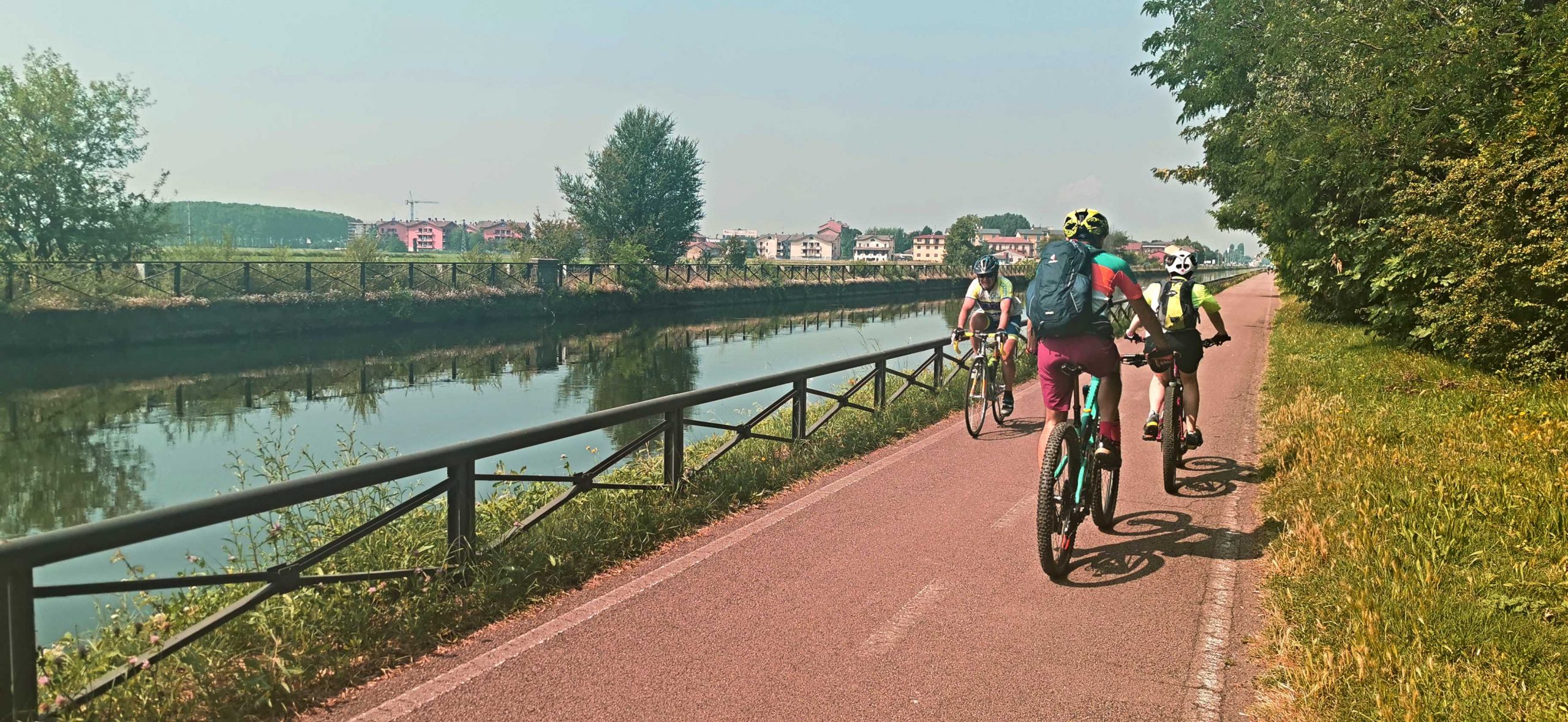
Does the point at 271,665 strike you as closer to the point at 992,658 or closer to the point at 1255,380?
the point at 992,658

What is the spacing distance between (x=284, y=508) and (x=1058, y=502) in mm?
4128

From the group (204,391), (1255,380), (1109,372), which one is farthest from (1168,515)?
(204,391)

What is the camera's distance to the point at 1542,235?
35.9 feet

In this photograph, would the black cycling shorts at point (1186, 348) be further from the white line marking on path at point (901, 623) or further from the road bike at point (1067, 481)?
the white line marking on path at point (901, 623)

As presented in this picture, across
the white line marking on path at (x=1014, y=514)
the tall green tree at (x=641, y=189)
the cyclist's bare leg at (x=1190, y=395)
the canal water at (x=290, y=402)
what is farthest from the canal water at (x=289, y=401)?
the tall green tree at (x=641, y=189)

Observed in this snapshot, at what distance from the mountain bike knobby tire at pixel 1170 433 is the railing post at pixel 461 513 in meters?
5.06

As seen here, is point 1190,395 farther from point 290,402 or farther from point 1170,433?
point 290,402

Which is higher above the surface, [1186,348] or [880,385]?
[1186,348]

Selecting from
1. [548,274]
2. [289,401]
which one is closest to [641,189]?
[548,274]

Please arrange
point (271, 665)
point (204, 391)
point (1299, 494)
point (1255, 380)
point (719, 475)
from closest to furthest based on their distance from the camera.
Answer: point (271, 665), point (1299, 494), point (719, 475), point (1255, 380), point (204, 391)

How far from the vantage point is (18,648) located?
3365 mm

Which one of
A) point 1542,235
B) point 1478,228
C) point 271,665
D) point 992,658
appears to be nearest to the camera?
point 271,665

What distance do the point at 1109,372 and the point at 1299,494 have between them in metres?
2.32

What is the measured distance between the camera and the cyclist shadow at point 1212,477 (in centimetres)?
782
